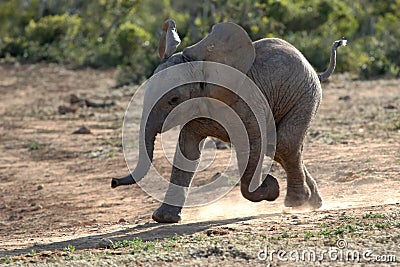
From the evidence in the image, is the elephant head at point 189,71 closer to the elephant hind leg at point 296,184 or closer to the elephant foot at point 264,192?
the elephant foot at point 264,192

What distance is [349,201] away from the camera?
337 inches

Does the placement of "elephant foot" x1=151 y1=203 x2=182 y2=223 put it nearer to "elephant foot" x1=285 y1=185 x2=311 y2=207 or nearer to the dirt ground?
the dirt ground

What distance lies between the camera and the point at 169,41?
8008 millimetres

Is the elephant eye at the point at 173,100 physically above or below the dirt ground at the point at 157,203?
above

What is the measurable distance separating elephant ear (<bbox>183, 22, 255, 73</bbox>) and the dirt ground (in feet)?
4.48

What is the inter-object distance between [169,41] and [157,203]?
2.19 metres

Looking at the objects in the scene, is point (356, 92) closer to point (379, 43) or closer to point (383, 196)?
point (379, 43)

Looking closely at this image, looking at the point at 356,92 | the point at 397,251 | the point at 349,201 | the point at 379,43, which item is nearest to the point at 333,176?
the point at 349,201

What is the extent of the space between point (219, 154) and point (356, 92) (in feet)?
22.4

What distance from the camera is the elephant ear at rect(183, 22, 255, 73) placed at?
7.80 metres

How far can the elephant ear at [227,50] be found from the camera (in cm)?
780

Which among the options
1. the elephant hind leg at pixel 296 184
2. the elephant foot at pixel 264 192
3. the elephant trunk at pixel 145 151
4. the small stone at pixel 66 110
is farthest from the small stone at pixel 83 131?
the elephant trunk at pixel 145 151

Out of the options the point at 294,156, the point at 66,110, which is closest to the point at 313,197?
the point at 294,156

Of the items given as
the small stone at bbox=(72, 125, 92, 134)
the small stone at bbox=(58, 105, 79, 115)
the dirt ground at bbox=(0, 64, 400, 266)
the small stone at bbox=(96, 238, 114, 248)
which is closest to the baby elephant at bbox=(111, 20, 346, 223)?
the dirt ground at bbox=(0, 64, 400, 266)
